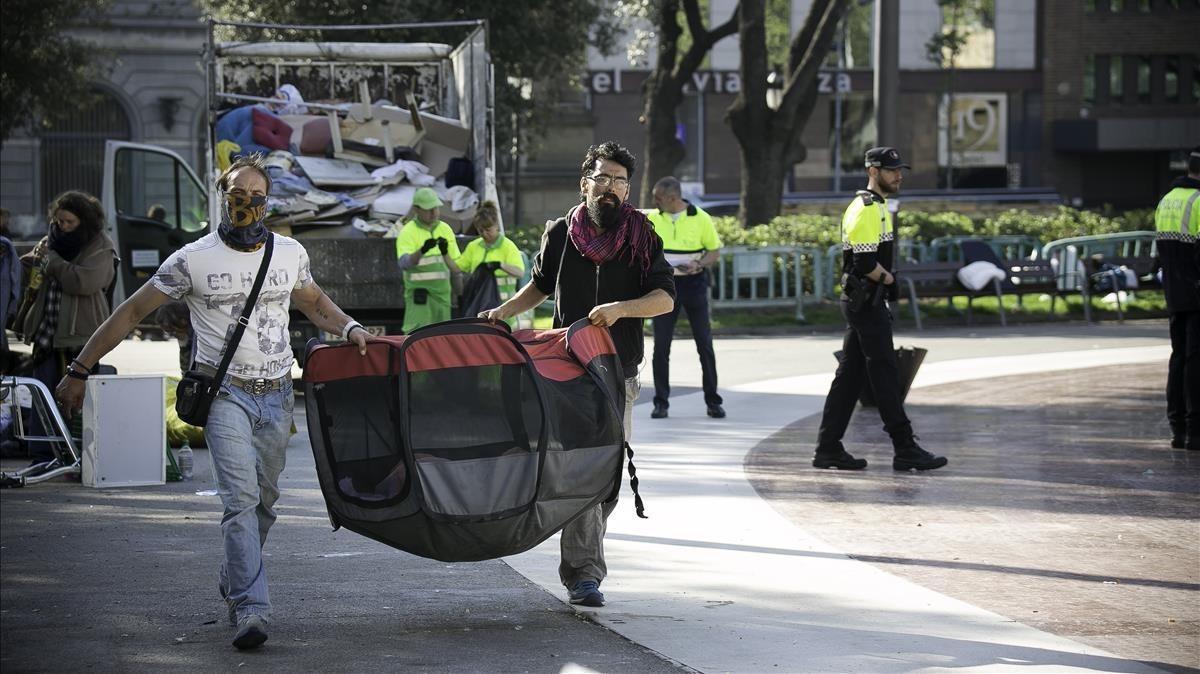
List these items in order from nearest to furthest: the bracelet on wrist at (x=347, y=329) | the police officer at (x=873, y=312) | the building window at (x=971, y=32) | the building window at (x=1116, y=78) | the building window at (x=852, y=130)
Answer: the bracelet on wrist at (x=347, y=329) < the police officer at (x=873, y=312) < the building window at (x=971, y=32) < the building window at (x=852, y=130) < the building window at (x=1116, y=78)

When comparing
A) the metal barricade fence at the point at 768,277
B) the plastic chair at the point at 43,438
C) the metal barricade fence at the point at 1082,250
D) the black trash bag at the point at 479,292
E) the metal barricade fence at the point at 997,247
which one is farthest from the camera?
the metal barricade fence at the point at 997,247

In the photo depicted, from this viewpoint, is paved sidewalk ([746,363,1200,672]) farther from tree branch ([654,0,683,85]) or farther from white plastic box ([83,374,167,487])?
tree branch ([654,0,683,85])

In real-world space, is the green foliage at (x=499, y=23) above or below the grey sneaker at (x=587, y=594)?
above

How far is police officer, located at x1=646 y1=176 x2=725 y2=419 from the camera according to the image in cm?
1305

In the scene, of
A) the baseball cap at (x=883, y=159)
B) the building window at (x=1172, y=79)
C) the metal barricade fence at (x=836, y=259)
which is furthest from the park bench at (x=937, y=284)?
the building window at (x=1172, y=79)

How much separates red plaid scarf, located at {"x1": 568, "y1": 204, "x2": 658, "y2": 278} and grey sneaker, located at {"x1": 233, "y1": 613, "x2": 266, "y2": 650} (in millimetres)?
1987

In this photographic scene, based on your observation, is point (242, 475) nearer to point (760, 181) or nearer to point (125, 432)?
point (125, 432)

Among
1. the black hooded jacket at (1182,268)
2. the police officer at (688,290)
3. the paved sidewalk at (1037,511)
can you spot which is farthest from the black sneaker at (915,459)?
the police officer at (688,290)

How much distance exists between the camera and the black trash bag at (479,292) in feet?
44.7

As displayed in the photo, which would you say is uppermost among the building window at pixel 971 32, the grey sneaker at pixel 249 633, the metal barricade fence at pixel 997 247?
the building window at pixel 971 32

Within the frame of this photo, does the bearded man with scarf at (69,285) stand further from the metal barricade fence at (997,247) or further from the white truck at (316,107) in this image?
the metal barricade fence at (997,247)

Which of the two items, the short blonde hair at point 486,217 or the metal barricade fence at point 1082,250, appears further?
the metal barricade fence at point 1082,250

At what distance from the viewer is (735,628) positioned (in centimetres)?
639

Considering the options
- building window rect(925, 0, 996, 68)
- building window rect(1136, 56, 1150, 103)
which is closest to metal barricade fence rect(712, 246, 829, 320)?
building window rect(925, 0, 996, 68)
